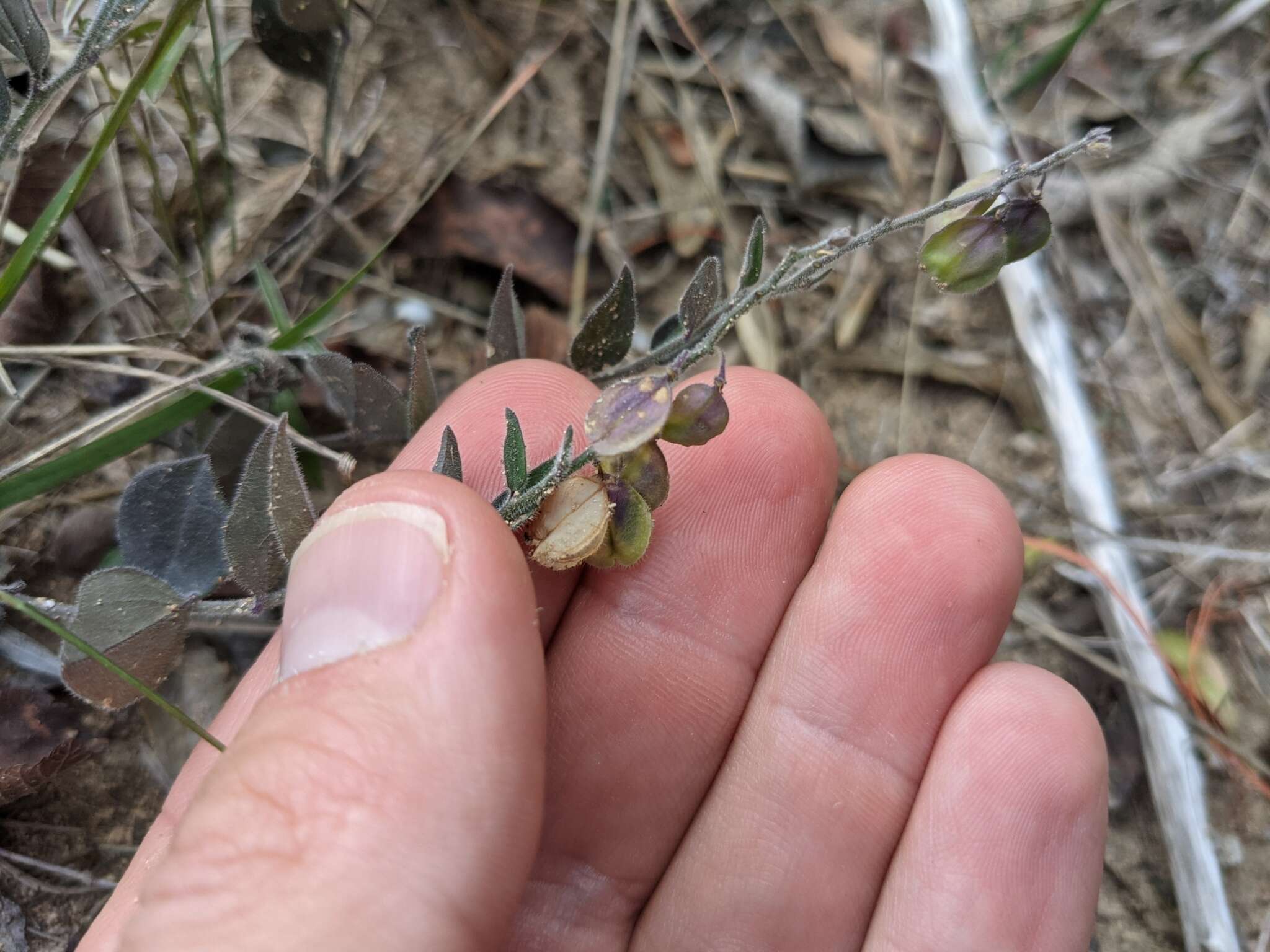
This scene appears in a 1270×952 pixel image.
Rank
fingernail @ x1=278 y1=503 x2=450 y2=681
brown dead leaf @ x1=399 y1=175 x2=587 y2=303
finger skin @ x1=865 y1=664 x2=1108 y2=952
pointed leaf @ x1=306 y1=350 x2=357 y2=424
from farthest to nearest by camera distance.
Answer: brown dead leaf @ x1=399 y1=175 x2=587 y2=303, finger skin @ x1=865 y1=664 x2=1108 y2=952, pointed leaf @ x1=306 y1=350 x2=357 y2=424, fingernail @ x1=278 y1=503 x2=450 y2=681

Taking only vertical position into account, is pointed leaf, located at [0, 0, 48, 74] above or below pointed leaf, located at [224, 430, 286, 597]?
above

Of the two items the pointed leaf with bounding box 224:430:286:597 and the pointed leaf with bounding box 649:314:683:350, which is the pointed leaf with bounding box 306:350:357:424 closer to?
the pointed leaf with bounding box 224:430:286:597

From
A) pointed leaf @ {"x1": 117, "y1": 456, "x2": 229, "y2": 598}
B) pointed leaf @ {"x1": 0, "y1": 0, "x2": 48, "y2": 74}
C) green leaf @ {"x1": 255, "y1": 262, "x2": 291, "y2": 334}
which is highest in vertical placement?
pointed leaf @ {"x1": 0, "y1": 0, "x2": 48, "y2": 74}

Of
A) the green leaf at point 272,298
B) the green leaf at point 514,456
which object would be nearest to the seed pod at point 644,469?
the green leaf at point 514,456

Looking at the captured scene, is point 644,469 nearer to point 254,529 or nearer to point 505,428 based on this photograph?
point 505,428

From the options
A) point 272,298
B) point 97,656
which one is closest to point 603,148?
point 272,298

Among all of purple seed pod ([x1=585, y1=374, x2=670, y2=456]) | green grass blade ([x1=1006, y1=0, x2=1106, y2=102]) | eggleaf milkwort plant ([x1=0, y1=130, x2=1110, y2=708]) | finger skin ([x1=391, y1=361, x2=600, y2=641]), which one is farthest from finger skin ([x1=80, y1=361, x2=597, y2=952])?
green grass blade ([x1=1006, y1=0, x2=1106, y2=102])
